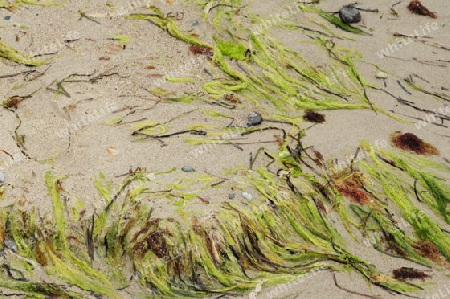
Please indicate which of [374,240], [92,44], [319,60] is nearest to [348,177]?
[374,240]

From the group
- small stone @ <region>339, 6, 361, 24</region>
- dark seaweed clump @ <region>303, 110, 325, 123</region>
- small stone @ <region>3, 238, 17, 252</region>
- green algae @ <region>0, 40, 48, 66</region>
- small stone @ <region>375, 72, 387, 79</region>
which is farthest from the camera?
small stone @ <region>339, 6, 361, 24</region>

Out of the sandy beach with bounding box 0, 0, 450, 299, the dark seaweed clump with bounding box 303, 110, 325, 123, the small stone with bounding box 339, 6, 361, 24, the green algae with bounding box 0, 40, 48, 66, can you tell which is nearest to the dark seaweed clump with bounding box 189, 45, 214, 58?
the sandy beach with bounding box 0, 0, 450, 299

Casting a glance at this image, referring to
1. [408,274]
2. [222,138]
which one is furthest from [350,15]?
[408,274]

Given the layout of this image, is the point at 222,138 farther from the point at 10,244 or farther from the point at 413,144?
the point at 10,244

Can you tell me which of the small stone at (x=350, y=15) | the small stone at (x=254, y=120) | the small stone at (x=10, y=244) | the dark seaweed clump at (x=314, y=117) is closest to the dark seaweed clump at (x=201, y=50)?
the small stone at (x=254, y=120)

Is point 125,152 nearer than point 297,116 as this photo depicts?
Yes

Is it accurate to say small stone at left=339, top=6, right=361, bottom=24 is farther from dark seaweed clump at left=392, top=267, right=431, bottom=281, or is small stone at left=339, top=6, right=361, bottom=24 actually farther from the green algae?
the green algae

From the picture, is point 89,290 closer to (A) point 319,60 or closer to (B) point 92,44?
(B) point 92,44
